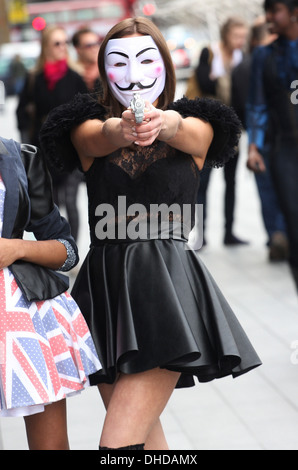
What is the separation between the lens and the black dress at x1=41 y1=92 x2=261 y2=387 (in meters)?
2.62

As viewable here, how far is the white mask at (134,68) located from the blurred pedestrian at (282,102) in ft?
7.80

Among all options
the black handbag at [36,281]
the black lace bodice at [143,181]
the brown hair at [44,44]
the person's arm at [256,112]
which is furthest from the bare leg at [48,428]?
the brown hair at [44,44]

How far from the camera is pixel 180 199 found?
9.08ft

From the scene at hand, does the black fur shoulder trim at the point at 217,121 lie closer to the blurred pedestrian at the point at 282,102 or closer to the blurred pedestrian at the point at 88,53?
the blurred pedestrian at the point at 282,102

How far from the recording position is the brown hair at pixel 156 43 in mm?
2820

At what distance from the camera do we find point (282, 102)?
5.24 metres

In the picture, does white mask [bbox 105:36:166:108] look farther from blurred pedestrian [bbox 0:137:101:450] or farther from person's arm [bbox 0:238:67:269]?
person's arm [bbox 0:238:67:269]

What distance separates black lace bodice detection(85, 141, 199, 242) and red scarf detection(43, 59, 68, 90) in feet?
14.3

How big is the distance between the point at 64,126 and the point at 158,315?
2.22 ft

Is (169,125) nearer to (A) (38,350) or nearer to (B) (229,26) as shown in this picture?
(A) (38,350)

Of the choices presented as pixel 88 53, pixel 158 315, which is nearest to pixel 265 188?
pixel 88 53

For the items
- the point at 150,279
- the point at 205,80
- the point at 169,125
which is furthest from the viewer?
the point at 205,80

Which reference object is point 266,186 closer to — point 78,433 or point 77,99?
point 78,433

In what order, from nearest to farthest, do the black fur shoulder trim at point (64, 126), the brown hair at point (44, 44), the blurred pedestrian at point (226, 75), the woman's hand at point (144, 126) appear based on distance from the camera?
the woman's hand at point (144, 126) → the black fur shoulder trim at point (64, 126) → the brown hair at point (44, 44) → the blurred pedestrian at point (226, 75)
